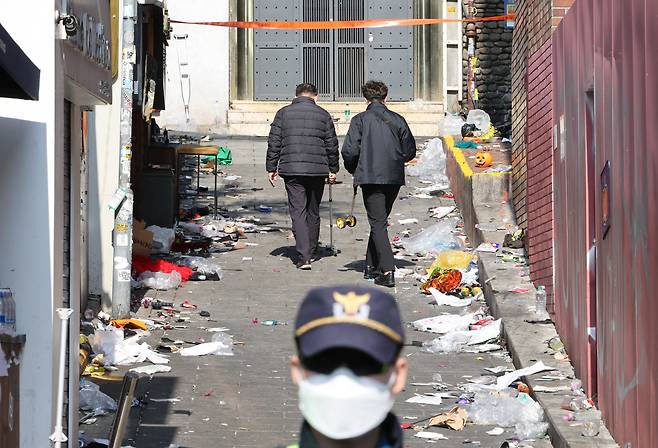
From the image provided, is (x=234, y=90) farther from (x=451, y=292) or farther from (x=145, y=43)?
(x=451, y=292)

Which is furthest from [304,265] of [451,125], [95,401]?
[451,125]

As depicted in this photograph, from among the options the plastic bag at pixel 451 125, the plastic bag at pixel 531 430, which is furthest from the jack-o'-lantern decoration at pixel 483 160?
the plastic bag at pixel 531 430

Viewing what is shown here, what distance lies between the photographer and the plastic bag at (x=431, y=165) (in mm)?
19744

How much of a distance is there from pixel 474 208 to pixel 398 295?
91.8 inches

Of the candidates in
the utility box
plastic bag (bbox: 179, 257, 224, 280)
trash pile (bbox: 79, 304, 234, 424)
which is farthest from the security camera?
the utility box

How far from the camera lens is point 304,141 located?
14.4 m

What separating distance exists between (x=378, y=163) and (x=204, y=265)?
211 cm

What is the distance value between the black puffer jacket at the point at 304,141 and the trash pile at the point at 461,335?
141 centimetres

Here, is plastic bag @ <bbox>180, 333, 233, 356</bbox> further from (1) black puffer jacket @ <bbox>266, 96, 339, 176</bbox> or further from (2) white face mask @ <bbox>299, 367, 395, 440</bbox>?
(2) white face mask @ <bbox>299, 367, 395, 440</bbox>

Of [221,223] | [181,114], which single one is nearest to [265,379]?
[221,223]

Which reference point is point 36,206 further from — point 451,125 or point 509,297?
point 451,125

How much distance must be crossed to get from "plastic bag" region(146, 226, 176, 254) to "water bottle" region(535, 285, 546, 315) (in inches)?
192

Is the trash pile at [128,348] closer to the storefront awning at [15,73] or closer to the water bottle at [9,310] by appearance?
the water bottle at [9,310]

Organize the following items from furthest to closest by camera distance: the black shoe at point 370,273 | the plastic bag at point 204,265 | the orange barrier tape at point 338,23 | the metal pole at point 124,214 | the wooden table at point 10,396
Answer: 1. the orange barrier tape at point 338,23
2. the plastic bag at point 204,265
3. the black shoe at point 370,273
4. the metal pole at point 124,214
5. the wooden table at point 10,396
